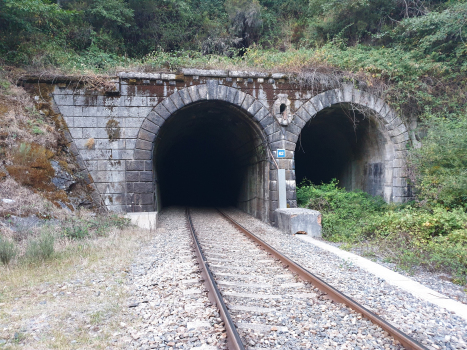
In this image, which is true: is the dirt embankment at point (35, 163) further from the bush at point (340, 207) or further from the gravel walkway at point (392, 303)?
the bush at point (340, 207)

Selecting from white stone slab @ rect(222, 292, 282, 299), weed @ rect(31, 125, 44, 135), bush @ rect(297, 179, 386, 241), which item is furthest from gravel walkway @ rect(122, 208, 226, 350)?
weed @ rect(31, 125, 44, 135)

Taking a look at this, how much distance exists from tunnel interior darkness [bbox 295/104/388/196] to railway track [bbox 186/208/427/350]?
7.20 meters

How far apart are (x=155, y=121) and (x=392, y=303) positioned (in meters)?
8.67

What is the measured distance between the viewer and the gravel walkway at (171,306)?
326cm

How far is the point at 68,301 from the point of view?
14.1 ft

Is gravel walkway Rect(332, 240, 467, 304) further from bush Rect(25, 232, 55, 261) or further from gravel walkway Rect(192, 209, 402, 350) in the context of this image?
bush Rect(25, 232, 55, 261)

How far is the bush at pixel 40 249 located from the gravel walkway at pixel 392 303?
449 centimetres

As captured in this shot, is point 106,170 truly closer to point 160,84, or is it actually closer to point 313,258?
point 160,84

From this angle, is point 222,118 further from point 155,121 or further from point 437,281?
point 437,281

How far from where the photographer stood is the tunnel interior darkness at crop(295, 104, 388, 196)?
487 inches

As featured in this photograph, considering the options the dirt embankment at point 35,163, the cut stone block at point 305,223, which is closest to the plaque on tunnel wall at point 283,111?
the cut stone block at point 305,223

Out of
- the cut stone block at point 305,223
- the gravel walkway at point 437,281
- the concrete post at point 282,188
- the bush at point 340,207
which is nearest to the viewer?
the gravel walkway at point 437,281

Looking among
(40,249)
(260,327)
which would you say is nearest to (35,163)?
(40,249)

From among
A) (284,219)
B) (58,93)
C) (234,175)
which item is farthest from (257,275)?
(234,175)
